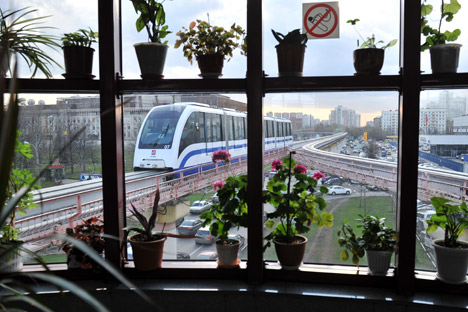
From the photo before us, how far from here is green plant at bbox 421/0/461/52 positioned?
7.61 feet

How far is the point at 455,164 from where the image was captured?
246 cm

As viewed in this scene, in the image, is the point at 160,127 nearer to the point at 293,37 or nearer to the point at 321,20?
the point at 293,37

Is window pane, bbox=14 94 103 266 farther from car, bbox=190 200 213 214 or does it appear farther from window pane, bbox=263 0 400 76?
window pane, bbox=263 0 400 76

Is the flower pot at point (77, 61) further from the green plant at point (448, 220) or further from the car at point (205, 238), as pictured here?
the green plant at point (448, 220)

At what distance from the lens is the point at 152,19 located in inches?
99.0

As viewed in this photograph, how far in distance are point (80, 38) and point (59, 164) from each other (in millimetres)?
864

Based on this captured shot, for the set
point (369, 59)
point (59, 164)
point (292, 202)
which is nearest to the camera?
point (369, 59)

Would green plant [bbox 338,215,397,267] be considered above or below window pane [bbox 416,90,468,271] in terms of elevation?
below

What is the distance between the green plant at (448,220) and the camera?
7.54ft

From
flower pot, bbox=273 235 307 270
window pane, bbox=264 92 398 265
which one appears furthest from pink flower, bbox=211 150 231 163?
flower pot, bbox=273 235 307 270

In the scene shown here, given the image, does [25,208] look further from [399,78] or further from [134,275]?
[399,78]

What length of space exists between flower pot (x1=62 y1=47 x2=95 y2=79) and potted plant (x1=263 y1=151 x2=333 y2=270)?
1365 mm

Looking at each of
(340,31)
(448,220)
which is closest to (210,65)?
(340,31)

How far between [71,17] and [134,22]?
1.39ft
